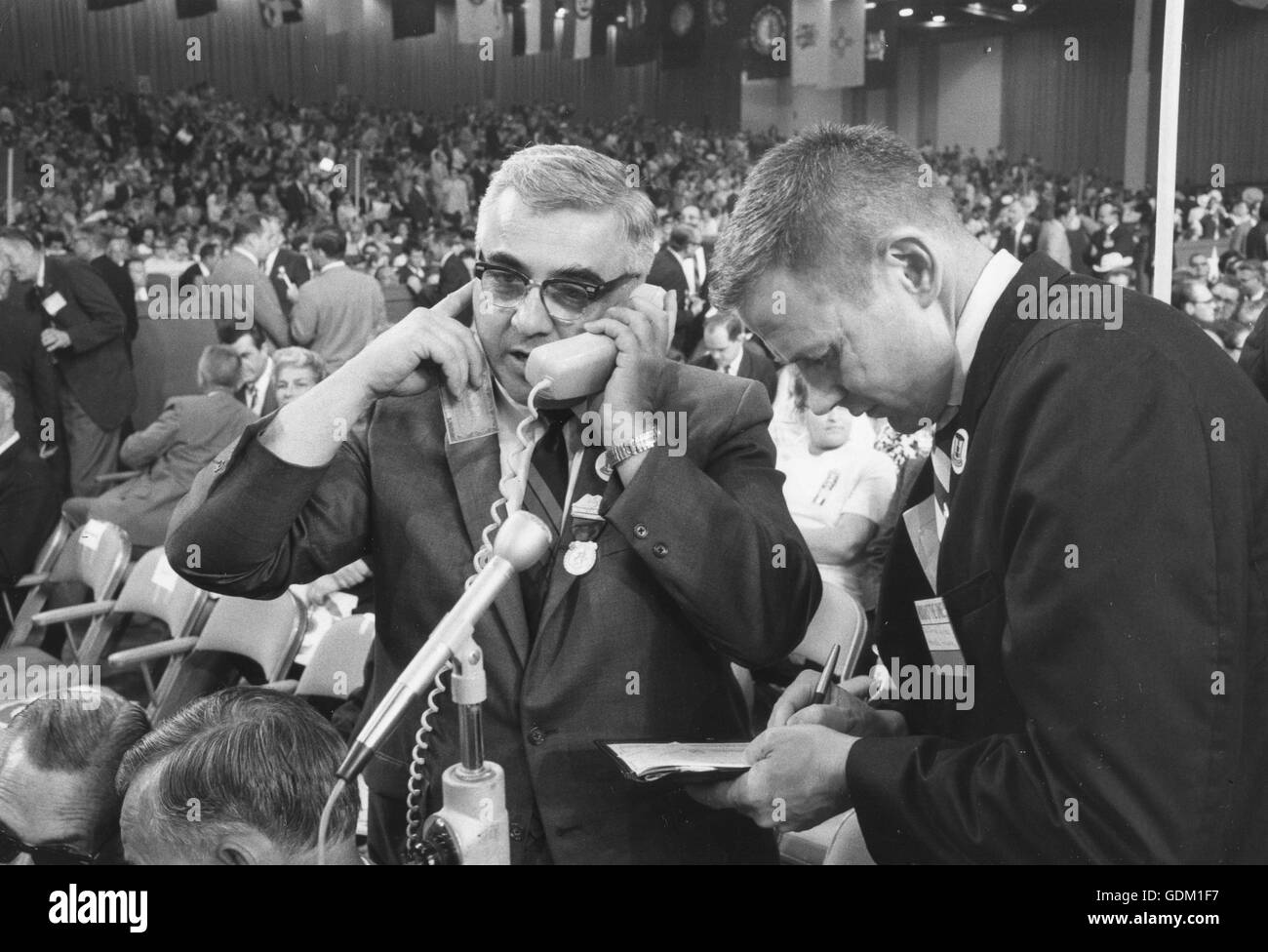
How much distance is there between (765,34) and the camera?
5.98m

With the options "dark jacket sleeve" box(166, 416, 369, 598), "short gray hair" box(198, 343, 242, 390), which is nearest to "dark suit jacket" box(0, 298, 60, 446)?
"short gray hair" box(198, 343, 242, 390)

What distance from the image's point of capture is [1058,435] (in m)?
0.86

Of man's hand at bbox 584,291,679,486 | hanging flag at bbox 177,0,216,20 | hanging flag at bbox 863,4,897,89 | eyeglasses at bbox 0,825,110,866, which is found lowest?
eyeglasses at bbox 0,825,110,866

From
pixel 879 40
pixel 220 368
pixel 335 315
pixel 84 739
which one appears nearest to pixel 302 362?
pixel 220 368

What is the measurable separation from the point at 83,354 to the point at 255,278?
961 millimetres

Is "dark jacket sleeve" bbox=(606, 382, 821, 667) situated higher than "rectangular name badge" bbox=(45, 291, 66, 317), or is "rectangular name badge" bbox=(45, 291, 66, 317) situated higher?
"dark jacket sleeve" bbox=(606, 382, 821, 667)

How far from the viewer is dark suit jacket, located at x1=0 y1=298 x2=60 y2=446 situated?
5152mm

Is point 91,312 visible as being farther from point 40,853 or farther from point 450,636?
point 450,636

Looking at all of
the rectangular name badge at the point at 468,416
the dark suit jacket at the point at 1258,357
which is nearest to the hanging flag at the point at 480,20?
the dark suit jacket at the point at 1258,357

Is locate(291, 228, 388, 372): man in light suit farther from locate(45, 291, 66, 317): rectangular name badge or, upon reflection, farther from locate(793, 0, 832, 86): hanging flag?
locate(793, 0, 832, 86): hanging flag

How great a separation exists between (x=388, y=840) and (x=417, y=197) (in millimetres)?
10327

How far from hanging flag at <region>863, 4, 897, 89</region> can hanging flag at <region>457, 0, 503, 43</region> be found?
1813mm

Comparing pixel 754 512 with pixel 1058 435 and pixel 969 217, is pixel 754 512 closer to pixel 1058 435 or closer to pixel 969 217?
pixel 1058 435
